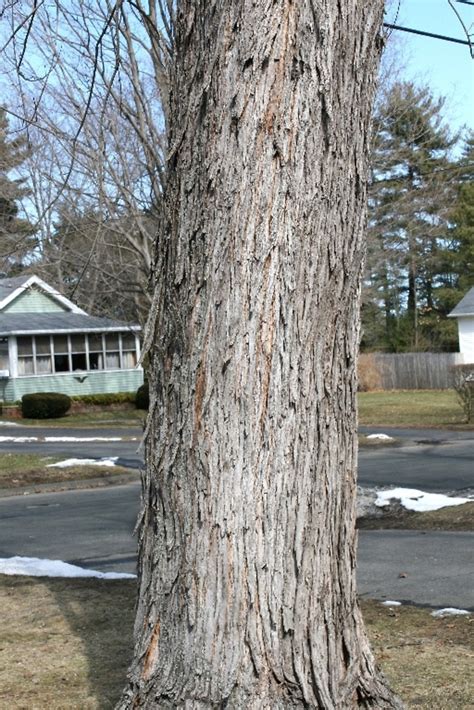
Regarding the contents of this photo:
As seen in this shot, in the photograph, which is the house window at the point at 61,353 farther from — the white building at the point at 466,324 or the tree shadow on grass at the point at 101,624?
the tree shadow on grass at the point at 101,624

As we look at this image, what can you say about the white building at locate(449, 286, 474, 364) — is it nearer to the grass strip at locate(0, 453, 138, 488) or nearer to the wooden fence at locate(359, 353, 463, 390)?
the wooden fence at locate(359, 353, 463, 390)

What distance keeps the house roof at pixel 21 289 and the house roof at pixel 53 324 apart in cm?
50

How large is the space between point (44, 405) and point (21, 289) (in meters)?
6.70

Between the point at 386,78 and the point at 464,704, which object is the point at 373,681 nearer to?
the point at 464,704

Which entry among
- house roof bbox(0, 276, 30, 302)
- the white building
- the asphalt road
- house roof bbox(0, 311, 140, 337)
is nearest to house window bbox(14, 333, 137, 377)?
house roof bbox(0, 311, 140, 337)

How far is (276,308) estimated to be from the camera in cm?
335

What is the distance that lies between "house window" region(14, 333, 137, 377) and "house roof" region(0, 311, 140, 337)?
49 cm

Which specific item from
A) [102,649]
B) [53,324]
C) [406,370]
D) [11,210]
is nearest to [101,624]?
[102,649]

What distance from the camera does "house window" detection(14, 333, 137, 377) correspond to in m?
40.1

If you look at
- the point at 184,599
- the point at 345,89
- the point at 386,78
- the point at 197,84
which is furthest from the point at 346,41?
the point at 386,78

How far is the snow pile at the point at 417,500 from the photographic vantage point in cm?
1134

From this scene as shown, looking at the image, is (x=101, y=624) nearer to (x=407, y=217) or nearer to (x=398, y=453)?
(x=398, y=453)

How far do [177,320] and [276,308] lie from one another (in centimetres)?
37

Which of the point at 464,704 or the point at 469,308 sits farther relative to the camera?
the point at 469,308
